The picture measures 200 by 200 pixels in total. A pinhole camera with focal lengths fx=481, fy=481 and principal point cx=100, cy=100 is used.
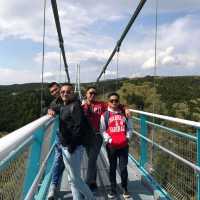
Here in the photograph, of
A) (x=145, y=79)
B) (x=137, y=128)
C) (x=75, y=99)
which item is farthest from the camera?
(x=145, y=79)

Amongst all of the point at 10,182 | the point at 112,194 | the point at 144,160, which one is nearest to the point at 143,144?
the point at 144,160

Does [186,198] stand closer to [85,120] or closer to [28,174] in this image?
[85,120]

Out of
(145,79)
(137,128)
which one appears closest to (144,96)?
(145,79)

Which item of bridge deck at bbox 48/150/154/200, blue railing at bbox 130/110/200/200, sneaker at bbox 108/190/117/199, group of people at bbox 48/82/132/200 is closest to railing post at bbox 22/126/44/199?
group of people at bbox 48/82/132/200

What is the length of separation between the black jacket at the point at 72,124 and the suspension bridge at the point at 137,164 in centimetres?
15

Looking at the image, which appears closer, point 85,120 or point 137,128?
point 85,120

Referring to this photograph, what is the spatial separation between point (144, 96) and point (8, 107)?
36.7 ft

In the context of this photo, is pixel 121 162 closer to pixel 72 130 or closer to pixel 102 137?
pixel 102 137

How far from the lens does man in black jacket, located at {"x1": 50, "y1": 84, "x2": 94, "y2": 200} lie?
3859 millimetres

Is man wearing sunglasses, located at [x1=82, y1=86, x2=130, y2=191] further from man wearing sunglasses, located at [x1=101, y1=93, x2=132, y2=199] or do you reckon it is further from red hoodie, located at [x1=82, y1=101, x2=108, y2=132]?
man wearing sunglasses, located at [x1=101, y1=93, x2=132, y2=199]

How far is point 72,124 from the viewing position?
3.88 m

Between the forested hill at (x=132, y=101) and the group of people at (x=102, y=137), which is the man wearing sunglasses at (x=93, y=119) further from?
the forested hill at (x=132, y=101)

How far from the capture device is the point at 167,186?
499 centimetres

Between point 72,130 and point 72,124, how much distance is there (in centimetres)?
5
